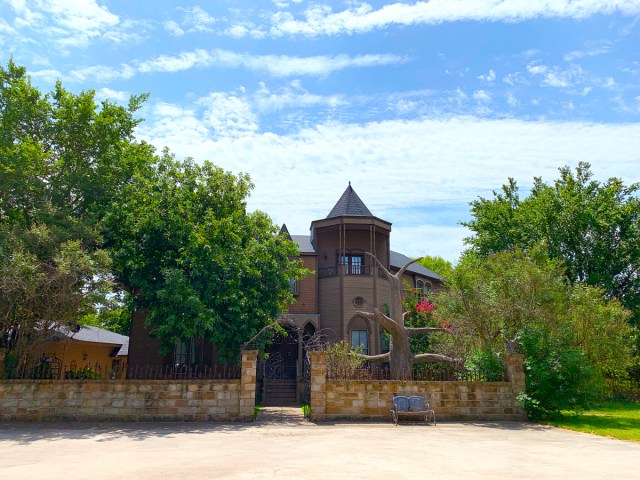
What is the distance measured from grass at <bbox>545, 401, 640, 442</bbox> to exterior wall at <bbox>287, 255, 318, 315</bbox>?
1445 cm

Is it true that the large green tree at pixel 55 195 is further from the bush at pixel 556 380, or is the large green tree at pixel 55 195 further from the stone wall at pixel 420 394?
the bush at pixel 556 380

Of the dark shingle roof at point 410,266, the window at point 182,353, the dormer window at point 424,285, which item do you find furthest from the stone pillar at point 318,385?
the dormer window at point 424,285

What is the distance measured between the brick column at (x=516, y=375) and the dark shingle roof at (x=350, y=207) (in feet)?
46.0

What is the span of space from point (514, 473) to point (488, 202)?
2844cm

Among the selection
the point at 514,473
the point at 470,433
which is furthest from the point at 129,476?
the point at 470,433

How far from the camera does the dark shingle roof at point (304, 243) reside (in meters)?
29.5

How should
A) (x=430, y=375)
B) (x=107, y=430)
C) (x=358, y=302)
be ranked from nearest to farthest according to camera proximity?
(x=107, y=430) < (x=430, y=375) < (x=358, y=302)

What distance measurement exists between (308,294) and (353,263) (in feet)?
11.9

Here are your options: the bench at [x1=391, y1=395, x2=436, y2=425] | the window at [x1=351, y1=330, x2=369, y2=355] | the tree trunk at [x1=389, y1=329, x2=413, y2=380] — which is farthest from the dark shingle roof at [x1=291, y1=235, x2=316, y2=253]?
the bench at [x1=391, y1=395, x2=436, y2=425]

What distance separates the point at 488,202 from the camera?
34.4 m

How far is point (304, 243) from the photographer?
31.1 meters

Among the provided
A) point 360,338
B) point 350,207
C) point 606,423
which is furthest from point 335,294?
point 606,423

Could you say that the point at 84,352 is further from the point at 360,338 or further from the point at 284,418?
the point at 284,418

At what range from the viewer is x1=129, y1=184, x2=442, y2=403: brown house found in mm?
25859
